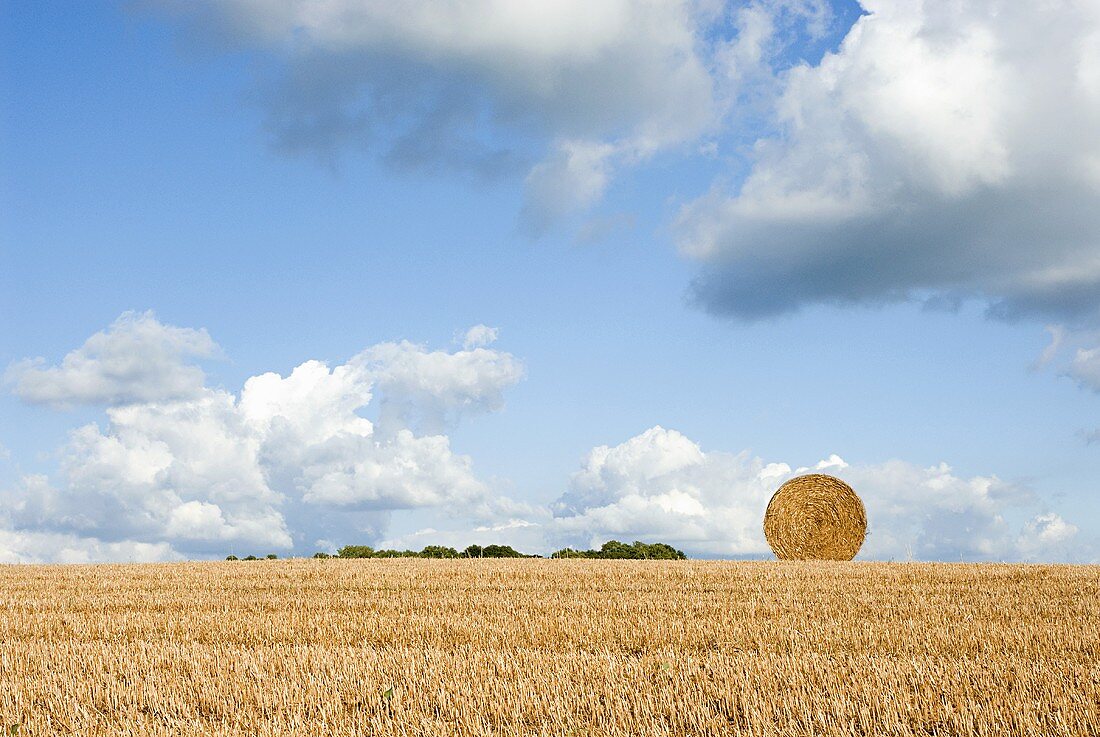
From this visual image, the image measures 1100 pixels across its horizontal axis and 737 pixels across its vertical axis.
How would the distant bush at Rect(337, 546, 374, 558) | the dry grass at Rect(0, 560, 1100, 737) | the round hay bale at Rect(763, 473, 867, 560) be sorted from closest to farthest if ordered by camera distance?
the dry grass at Rect(0, 560, 1100, 737) < the round hay bale at Rect(763, 473, 867, 560) < the distant bush at Rect(337, 546, 374, 558)

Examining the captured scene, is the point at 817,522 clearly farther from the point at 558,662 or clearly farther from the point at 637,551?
the point at 558,662

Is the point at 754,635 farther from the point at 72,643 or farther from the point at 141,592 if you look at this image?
the point at 141,592

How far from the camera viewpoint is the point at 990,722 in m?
6.32

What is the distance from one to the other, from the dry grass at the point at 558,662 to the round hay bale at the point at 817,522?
12901 millimetres

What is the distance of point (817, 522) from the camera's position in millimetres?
29031

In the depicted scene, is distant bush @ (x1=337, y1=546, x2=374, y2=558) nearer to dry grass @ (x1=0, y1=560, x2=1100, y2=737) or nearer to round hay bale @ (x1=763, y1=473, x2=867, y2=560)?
round hay bale @ (x1=763, y1=473, x2=867, y2=560)

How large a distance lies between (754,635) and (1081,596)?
7.60m

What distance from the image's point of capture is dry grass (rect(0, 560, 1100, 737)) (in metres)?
6.59

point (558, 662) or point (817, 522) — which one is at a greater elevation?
point (817, 522)

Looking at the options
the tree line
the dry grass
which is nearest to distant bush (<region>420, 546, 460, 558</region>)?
the tree line

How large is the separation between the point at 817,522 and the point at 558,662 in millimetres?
22324

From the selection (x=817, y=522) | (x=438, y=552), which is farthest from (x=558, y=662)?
(x=438, y=552)

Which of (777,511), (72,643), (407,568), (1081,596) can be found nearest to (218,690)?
(72,643)

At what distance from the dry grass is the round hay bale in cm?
1290
